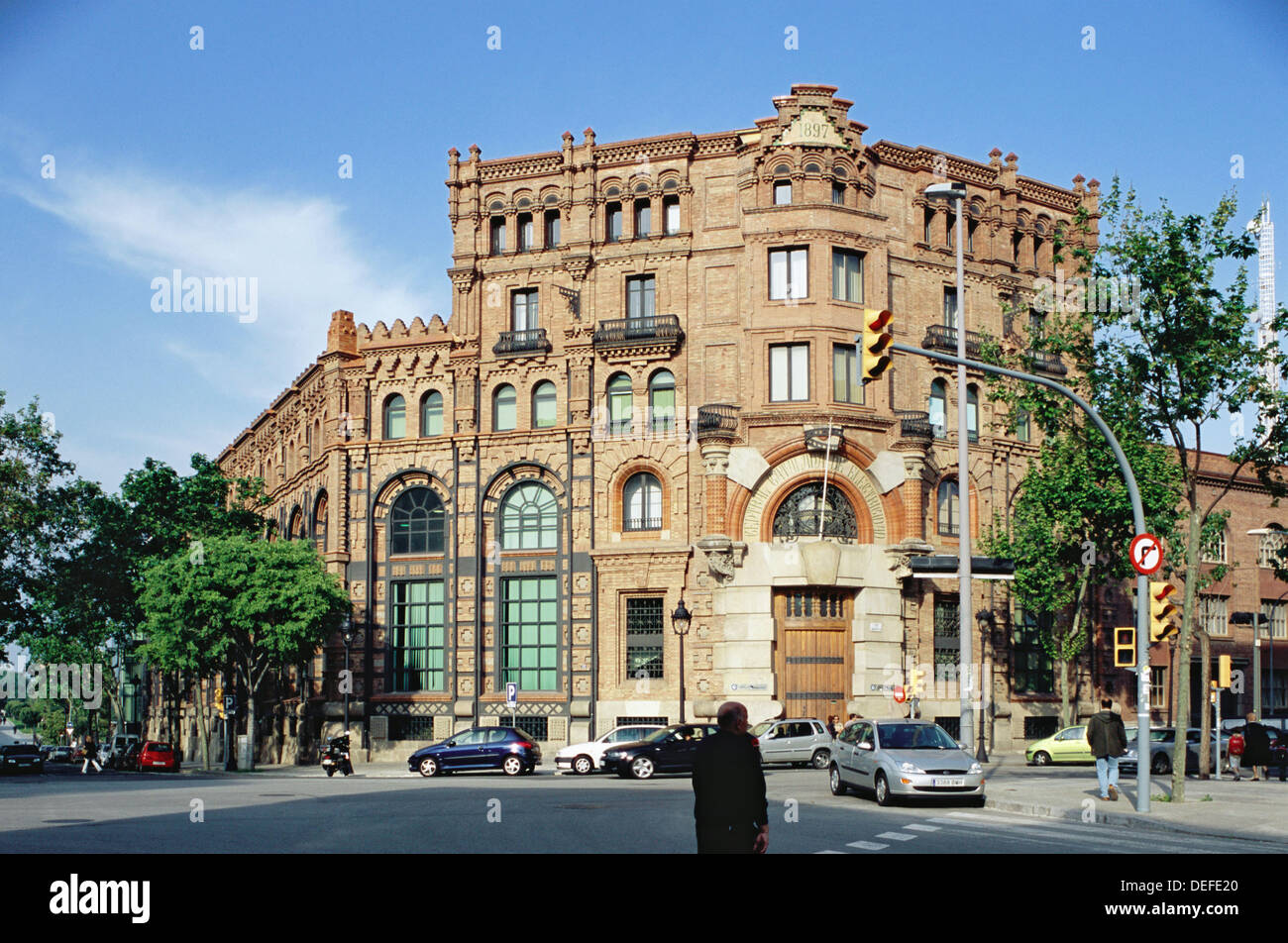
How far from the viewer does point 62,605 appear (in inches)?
2235

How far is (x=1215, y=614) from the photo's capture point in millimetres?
58438

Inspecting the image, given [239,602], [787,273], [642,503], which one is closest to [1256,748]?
[787,273]

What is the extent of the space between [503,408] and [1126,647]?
31.8 m

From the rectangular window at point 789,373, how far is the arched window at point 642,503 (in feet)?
18.3

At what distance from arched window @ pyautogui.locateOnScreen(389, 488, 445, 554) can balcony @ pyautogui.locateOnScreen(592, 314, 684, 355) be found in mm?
9025

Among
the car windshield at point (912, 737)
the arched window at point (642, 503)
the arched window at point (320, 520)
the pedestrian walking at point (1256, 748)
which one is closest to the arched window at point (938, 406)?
the arched window at point (642, 503)

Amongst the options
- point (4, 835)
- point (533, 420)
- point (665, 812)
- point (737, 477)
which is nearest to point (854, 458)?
point (737, 477)

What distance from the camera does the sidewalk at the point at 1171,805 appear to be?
19.2m

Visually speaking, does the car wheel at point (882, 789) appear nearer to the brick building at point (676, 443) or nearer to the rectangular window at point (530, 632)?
the brick building at point (676, 443)

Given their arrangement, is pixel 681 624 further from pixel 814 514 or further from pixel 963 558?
pixel 963 558

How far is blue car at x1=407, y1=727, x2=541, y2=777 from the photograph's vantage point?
3653 cm
